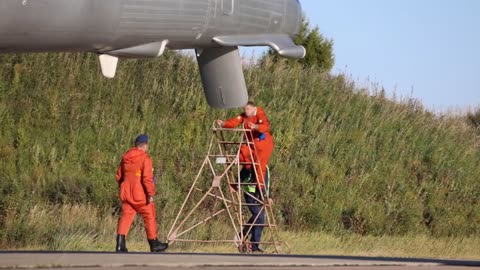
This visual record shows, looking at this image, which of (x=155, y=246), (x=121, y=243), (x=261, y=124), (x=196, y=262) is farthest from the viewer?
(x=261, y=124)

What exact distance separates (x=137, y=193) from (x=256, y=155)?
2.85 meters

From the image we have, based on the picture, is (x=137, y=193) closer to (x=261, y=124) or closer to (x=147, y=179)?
(x=147, y=179)

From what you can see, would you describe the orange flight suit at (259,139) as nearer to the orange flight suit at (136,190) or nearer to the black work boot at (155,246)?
the orange flight suit at (136,190)

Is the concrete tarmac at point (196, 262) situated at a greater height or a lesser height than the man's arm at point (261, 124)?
lesser

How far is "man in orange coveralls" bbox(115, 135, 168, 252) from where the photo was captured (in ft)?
56.4

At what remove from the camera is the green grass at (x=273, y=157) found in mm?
24953

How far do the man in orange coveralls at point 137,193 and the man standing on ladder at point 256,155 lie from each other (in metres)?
1.99

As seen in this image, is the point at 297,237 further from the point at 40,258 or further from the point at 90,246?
the point at 40,258

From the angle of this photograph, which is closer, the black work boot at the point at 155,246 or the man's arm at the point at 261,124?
the black work boot at the point at 155,246

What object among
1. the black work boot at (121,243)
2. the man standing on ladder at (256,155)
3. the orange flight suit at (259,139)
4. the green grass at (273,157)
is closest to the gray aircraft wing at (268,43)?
the black work boot at (121,243)

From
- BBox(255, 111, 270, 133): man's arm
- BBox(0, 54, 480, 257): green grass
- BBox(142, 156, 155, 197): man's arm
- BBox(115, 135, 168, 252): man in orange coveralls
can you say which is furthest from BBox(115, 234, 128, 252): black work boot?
BBox(0, 54, 480, 257): green grass

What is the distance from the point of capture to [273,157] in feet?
93.1

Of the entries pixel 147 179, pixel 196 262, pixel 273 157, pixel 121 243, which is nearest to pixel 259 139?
pixel 147 179

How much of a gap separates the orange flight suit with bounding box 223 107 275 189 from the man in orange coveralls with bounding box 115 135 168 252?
6.61ft
